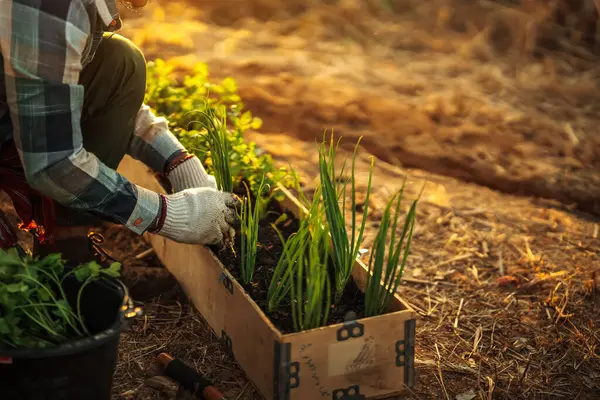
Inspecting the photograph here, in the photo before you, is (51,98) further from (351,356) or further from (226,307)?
(351,356)

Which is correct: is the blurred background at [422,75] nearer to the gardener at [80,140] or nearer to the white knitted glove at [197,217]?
the gardener at [80,140]

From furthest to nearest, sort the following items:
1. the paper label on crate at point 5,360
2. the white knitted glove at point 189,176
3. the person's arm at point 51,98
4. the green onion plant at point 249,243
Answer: the white knitted glove at point 189,176 < the green onion plant at point 249,243 < the person's arm at point 51,98 < the paper label on crate at point 5,360

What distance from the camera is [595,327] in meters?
2.63

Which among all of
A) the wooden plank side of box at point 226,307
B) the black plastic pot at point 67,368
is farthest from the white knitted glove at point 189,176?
the black plastic pot at point 67,368

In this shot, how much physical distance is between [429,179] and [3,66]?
2065mm

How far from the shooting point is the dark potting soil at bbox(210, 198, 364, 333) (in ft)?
7.25

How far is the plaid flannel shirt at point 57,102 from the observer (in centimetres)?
189

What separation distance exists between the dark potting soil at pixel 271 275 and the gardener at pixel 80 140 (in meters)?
0.11

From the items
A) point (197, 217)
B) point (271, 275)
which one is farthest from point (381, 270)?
point (197, 217)

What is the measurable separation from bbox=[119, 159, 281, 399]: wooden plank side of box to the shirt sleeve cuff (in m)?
0.25

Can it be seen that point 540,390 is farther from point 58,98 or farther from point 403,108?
point 403,108

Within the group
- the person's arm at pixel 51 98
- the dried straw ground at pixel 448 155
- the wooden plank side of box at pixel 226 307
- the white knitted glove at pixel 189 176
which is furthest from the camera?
the white knitted glove at pixel 189 176

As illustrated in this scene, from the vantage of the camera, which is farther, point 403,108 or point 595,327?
point 403,108

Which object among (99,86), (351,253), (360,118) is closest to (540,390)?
(351,253)
